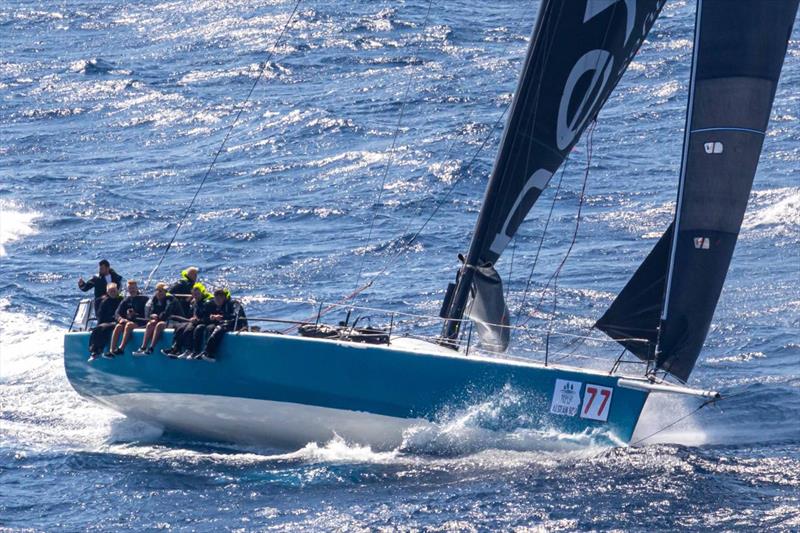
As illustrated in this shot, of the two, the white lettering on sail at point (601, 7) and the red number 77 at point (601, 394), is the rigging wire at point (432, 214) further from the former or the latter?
the red number 77 at point (601, 394)

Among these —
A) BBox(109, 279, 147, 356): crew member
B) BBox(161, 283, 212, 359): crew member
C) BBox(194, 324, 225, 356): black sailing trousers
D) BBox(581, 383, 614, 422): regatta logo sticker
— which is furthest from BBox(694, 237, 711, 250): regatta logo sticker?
BBox(109, 279, 147, 356): crew member

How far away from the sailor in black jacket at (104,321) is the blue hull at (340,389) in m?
0.32

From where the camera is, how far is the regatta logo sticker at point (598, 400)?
16.2 meters

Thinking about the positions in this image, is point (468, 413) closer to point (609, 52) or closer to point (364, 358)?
point (364, 358)

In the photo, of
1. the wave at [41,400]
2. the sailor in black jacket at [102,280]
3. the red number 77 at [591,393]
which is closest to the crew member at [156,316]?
the sailor in black jacket at [102,280]

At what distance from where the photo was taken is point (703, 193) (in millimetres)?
16078

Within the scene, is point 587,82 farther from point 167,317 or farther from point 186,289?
point 167,317

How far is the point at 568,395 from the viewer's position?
1625 cm

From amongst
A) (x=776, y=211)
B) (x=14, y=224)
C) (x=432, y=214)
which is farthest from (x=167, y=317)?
(x=776, y=211)

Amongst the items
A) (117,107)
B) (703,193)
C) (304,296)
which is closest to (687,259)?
(703,193)

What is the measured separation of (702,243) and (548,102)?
2828 mm

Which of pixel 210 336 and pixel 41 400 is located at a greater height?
pixel 210 336

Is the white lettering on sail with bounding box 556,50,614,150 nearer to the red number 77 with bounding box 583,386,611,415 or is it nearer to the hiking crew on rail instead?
the red number 77 with bounding box 583,386,611,415

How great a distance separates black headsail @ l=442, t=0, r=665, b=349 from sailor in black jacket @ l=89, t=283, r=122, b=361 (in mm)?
4911
